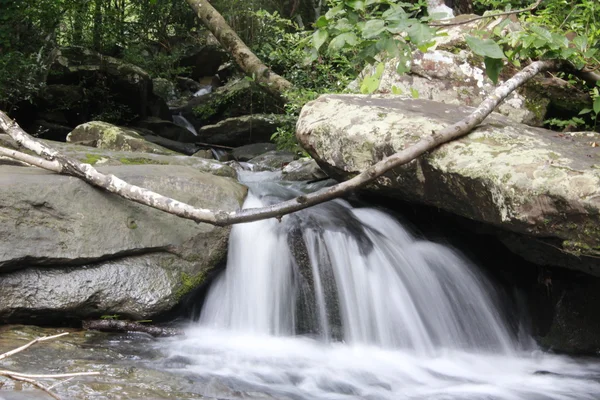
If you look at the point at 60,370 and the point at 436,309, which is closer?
the point at 60,370

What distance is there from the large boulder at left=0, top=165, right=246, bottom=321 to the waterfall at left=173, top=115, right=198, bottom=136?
7.79m

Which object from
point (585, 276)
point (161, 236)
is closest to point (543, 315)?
point (585, 276)

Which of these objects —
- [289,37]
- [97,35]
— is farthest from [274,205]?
[97,35]

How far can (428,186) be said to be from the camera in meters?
4.41

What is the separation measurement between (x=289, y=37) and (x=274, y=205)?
5552 millimetres

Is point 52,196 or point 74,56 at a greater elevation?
point 74,56

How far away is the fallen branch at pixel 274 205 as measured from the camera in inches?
162

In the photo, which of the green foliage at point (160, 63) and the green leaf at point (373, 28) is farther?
the green foliage at point (160, 63)

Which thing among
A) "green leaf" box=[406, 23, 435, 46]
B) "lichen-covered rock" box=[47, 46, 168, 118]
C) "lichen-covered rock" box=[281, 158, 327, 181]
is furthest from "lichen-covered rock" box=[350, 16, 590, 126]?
"lichen-covered rock" box=[47, 46, 168, 118]

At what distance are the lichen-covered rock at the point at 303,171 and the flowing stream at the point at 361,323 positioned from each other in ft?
4.45

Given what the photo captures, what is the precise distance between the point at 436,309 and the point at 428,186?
114 centimetres

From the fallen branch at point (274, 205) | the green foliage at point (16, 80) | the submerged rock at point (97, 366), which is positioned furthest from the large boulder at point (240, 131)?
the submerged rock at point (97, 366)

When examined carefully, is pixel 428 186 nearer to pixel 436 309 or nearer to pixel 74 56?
pixel 436 309

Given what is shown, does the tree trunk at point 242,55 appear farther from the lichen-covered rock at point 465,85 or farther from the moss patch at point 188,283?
the moss patch at point 188,283
